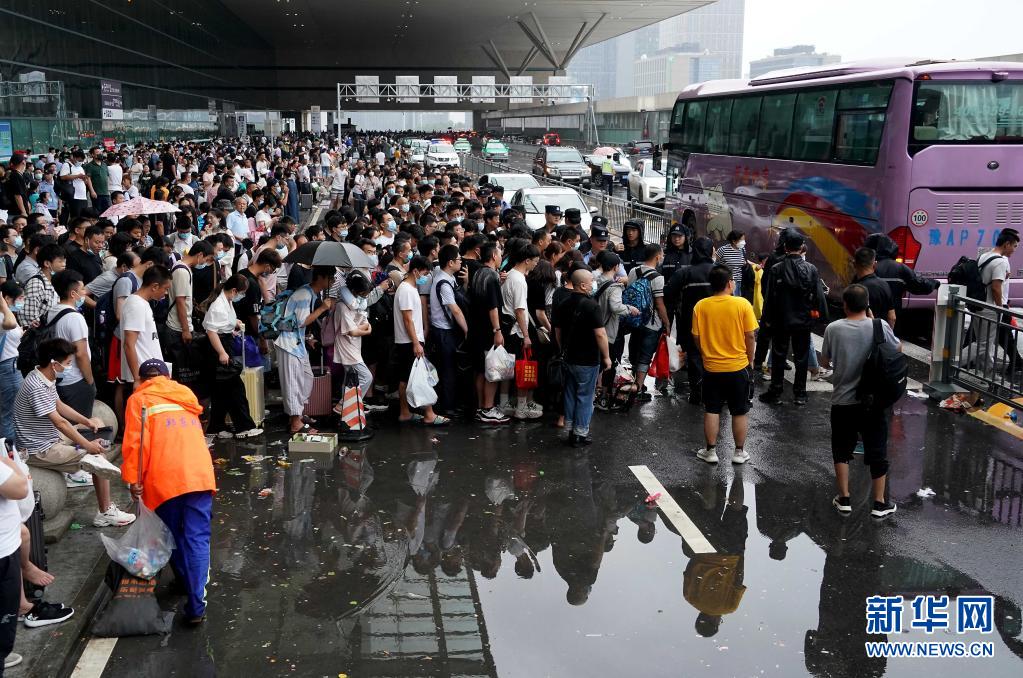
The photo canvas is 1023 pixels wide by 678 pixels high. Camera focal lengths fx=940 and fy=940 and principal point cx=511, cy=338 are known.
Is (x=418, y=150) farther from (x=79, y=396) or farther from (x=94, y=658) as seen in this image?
(x=94, y=658)

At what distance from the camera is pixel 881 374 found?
6879 mm

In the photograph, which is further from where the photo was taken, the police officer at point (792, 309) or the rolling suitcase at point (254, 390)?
the police officer at point (792, 309)

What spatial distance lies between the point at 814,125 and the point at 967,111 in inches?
116

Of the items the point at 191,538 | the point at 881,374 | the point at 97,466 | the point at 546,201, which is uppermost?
the point at 546,201

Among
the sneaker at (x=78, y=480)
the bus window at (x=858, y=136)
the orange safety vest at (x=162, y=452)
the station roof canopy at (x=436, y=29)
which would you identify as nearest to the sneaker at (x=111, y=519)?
the sneaker at (x=78, y=480)

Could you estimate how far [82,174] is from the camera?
19875 millimetres

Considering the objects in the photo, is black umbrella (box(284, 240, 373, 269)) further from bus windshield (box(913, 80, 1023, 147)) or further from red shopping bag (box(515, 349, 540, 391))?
bus windshield (box(913, 80, 1023, 147))

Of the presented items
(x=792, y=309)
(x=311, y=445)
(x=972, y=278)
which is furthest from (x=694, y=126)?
(x=311, y=445)

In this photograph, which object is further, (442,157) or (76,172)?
(442,157)

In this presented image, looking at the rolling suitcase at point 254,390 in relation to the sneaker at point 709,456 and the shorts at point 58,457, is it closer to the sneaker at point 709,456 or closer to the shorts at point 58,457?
the shorts at point 58,457

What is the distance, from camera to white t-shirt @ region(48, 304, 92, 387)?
22.9ft

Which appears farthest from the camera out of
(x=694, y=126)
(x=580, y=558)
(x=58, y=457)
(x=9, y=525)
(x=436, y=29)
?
(x=436, y=29)

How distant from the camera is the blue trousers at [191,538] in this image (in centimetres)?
551

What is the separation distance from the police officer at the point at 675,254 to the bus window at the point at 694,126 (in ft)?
34.1
